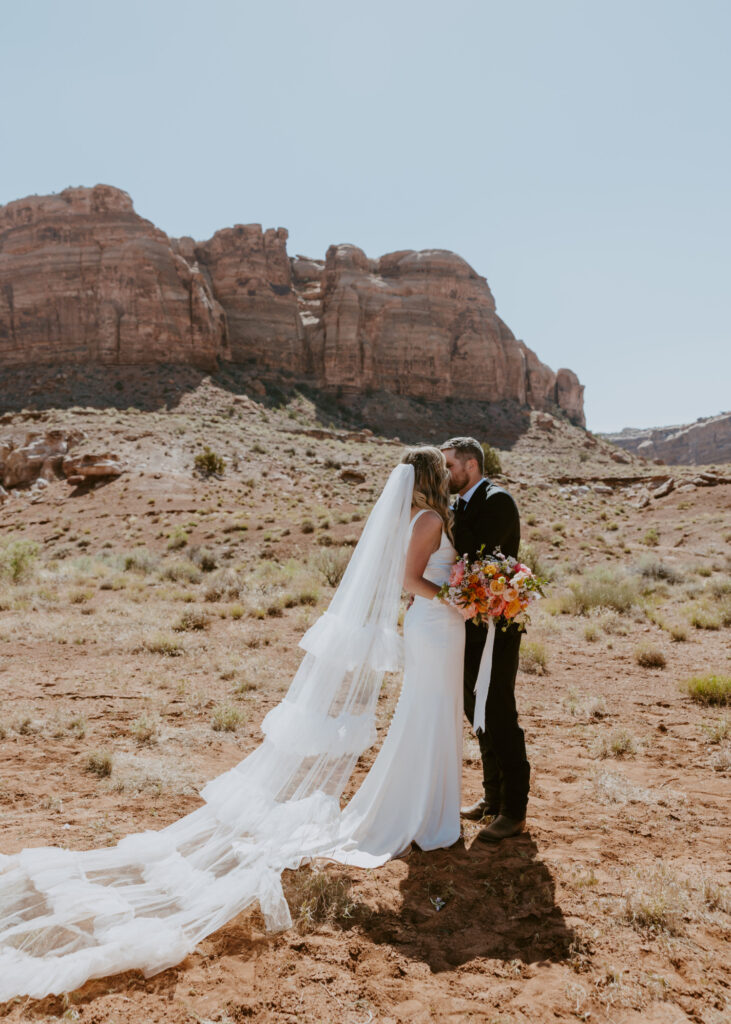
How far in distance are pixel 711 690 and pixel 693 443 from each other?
105 meters

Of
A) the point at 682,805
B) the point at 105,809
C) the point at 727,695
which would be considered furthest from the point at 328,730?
the point at 727,695

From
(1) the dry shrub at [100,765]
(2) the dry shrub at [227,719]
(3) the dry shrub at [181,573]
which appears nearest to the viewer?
(1) the dry shrub at [100,765]

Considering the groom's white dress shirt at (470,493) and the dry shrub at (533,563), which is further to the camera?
the dry shrub at (533,563)

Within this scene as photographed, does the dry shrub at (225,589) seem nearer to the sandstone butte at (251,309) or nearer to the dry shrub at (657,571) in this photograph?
the dry shrub at (657,571)

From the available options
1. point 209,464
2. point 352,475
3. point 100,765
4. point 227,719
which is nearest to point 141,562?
point 227,719

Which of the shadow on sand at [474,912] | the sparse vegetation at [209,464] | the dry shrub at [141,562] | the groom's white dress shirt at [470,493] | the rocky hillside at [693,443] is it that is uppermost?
the rocky hillside at [693,443]

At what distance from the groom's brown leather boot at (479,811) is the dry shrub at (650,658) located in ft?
17.1

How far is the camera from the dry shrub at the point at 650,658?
28.6 feet

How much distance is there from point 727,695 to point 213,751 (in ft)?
18.8

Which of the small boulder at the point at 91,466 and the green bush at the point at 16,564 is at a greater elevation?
the small boulder at the point at 91,466

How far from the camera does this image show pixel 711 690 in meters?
7.16

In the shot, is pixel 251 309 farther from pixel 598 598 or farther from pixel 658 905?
pixel 658 905

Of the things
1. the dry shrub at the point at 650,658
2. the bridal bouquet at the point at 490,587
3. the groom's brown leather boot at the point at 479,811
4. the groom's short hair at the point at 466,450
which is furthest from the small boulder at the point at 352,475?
the bridal bouquet at the point at 490,587

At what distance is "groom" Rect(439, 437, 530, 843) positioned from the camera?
398 centimetres
